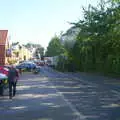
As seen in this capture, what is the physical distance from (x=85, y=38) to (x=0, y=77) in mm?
33042

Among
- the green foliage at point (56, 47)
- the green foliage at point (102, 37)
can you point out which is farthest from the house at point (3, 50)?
the green foliage at point (102, 37)

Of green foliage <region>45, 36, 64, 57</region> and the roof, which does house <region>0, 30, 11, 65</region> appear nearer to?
the roof

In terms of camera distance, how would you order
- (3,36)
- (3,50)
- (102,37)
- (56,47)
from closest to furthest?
(102,37) → (3,50) → (3,36) → (56,47)

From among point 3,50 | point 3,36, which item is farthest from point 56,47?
point 3,50

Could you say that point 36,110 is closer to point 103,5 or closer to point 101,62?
point 103,5

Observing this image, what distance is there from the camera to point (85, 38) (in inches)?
2199

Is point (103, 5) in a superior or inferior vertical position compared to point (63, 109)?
superior

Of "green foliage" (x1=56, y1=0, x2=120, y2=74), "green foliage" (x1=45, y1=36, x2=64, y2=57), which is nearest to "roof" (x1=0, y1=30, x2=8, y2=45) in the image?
"green foliage" (x1=45, y1=36, x2=64, y2=57)

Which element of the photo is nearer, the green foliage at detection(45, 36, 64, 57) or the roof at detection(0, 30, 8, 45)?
the roof at detection(0, 30, 8, 45)

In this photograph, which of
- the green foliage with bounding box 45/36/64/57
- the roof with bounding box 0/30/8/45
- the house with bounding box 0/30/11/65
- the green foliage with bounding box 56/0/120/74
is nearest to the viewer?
the green foliage with bounding box 56/0/120/74

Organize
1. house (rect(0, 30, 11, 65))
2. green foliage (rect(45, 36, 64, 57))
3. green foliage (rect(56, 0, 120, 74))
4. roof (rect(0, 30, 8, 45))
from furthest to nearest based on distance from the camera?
green foliage (rect(45, 36, 64, 57)) < roof (rect(0, 30, 8, 45)) < house (rect(0, 30, 11, 65)) < green foliage (rect(56, 0, 120, 74))

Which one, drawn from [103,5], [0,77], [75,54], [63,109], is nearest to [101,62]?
[103,5]

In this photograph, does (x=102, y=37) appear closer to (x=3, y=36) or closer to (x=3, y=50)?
(x=3, y=50)

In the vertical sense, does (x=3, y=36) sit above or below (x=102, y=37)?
above
